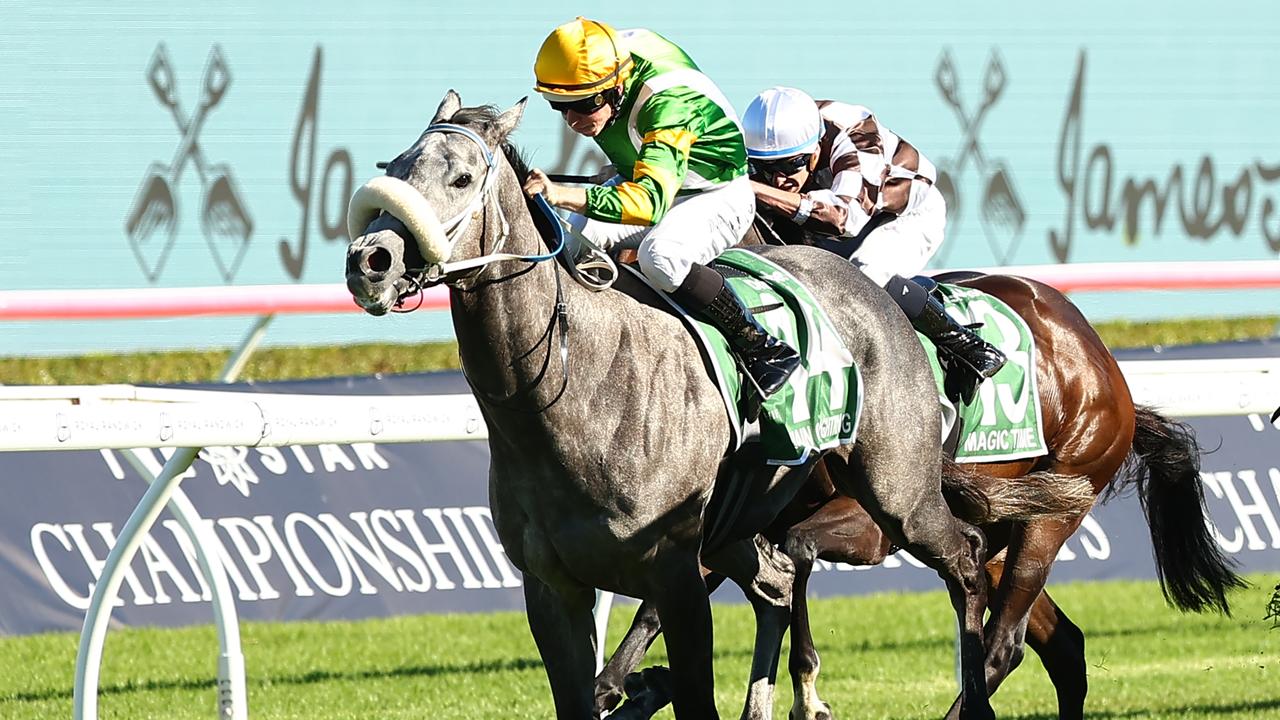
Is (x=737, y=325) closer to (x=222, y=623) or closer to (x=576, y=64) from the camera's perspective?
(x=576, y=64)

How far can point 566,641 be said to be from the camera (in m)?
4.00

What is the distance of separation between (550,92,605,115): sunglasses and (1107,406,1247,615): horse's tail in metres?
2.46

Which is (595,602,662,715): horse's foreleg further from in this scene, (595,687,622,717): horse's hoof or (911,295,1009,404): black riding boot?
(911,295,1009,404): black riding boot

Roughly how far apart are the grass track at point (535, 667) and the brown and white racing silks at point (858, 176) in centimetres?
162

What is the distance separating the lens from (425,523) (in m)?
7.12

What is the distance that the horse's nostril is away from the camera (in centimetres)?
329

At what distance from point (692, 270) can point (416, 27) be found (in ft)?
15.8

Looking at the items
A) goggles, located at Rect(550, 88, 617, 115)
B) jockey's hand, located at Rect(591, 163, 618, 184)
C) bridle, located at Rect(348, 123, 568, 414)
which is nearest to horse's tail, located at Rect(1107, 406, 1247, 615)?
jockey's hand, located at Rect(591, 163, 618, 184)

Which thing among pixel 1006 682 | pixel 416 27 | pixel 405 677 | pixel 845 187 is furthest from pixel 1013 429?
pixel 416 27

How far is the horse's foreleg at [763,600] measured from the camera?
4.68 meters

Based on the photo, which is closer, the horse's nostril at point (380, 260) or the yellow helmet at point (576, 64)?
the horse's nostril at point (380, 260)

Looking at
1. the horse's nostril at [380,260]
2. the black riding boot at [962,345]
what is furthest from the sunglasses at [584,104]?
the black riding boot at [962,345]

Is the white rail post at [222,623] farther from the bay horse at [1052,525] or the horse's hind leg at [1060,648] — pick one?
the horse's hind leg at [1060,648]

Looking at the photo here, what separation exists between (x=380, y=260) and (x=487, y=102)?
17.2 feet
